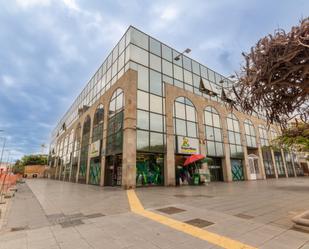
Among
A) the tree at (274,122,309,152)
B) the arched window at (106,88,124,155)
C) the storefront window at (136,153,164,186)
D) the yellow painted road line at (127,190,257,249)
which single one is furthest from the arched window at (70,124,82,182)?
the tree at (274,122,309,152)

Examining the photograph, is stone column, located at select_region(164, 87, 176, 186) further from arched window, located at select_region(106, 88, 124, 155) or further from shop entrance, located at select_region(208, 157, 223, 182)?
shop entrance, located at select_region(208, 157, 223, 182)

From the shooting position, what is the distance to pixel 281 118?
476cm

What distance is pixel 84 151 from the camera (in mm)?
24812

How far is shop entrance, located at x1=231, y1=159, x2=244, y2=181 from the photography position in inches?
948

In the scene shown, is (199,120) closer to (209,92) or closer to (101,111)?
(209,92)

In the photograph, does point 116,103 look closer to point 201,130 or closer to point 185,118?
point 185,118

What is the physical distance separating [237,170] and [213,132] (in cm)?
690

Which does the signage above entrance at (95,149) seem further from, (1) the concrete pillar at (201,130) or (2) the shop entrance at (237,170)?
(2) the shop entrance at (237,170)

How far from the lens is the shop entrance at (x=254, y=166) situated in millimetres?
26266

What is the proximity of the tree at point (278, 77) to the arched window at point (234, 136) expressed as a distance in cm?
2133

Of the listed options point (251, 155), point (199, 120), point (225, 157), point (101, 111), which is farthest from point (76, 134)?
point (251, 155)

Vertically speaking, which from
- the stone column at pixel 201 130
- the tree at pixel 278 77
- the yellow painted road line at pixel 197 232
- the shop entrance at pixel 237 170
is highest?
the stone column at pixel 201 130

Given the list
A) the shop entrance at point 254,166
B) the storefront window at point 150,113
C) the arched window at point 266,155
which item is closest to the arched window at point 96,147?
the storefront window at point 150,113

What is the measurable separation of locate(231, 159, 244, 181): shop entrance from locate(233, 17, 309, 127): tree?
21477mm
